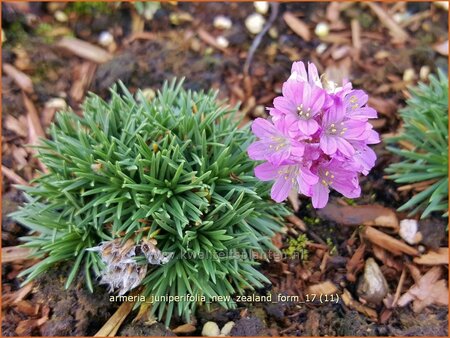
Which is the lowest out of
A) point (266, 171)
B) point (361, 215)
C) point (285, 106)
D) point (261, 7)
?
point (361, 215)

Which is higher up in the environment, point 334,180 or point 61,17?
point 61,17

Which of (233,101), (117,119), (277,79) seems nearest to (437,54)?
(277,79)

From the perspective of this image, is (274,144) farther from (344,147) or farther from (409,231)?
(409,231)

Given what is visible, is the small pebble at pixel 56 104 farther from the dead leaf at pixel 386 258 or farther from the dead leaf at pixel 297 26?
the dead leaf at pixel 386 258

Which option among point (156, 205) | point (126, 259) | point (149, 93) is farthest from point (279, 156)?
point (149, 93)

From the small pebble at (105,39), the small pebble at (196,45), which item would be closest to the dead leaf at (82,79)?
the small pebble at (105,39)

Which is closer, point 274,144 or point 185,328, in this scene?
point 274,144

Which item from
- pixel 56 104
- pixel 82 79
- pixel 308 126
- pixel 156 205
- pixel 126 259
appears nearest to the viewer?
pixel 308 126

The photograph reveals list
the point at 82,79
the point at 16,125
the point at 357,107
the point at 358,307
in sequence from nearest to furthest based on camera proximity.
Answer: the point at 357,107 → the point at 358,307 → the point at 16,125 → the point at 82,79
